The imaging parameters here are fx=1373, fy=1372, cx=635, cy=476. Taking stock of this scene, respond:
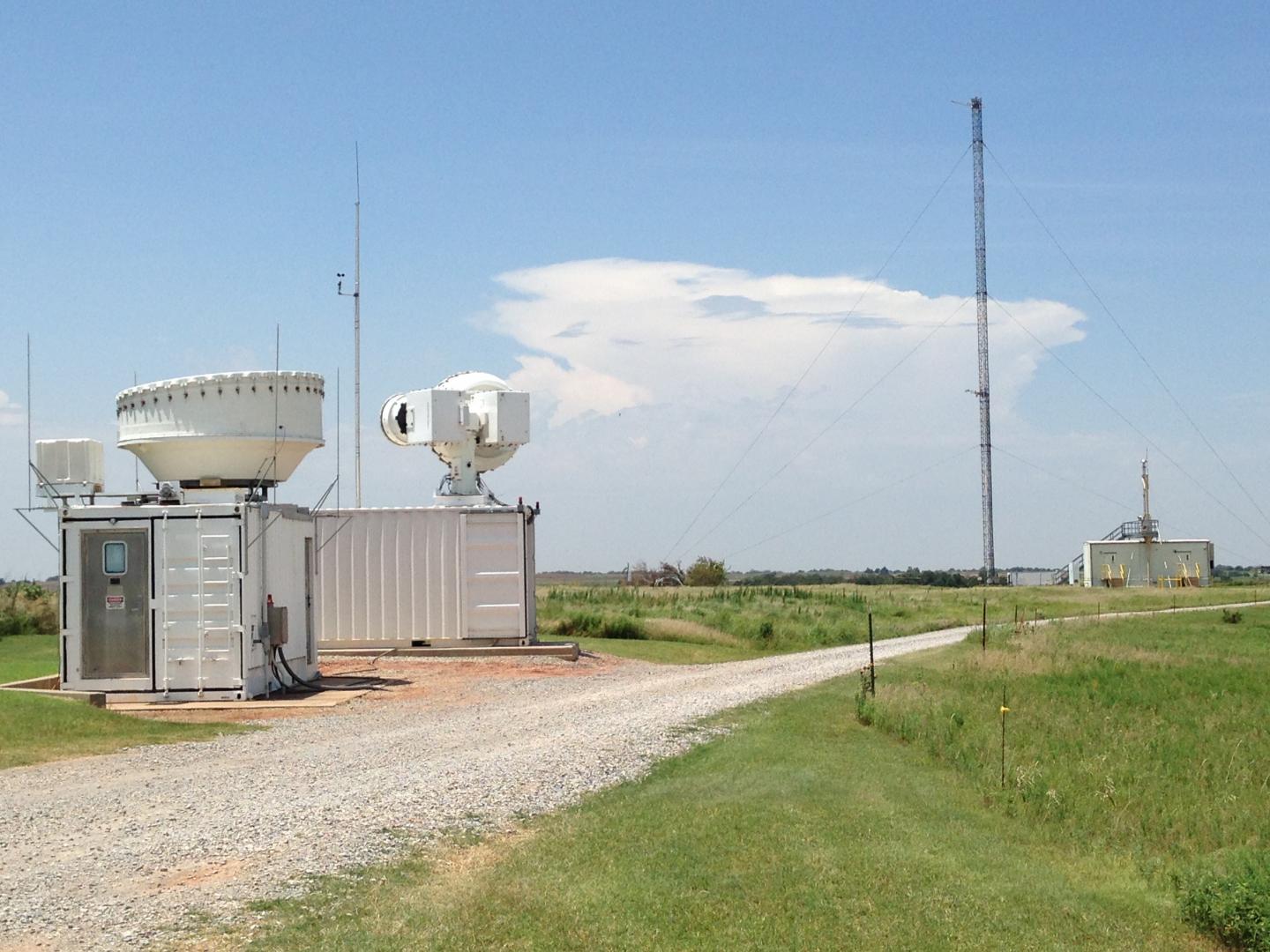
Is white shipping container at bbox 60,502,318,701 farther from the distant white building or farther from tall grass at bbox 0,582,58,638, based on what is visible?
the distant white building

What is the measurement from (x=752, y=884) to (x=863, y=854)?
1.19 metres

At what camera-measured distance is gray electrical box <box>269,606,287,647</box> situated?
20625 mm

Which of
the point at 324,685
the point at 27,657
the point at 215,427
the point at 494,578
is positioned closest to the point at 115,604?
the point at 215,427

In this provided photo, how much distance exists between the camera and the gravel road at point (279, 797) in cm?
797

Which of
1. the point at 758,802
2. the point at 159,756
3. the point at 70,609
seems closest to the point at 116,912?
the point at 758,802

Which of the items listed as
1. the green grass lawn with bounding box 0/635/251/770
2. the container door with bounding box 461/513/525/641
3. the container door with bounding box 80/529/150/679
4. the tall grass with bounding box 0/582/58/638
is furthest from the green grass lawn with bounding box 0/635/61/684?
the container door with bounding box 461/513/525/641

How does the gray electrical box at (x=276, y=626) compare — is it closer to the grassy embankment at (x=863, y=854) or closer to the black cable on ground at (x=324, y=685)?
the black cable on ground at (x=324, y=685)

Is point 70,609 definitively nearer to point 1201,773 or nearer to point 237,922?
point 237,922

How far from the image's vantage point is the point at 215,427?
21.0m

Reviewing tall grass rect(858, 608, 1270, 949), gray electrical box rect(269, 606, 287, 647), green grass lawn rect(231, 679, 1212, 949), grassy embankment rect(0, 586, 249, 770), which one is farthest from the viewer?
gray electrical box rect(269, 606, 287, 647)

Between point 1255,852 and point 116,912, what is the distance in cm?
849

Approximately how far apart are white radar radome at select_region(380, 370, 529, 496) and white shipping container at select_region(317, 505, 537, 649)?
209 cm

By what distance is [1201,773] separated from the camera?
16.6 metres

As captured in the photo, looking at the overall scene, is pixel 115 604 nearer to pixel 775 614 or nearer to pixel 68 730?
pixel 68 730
